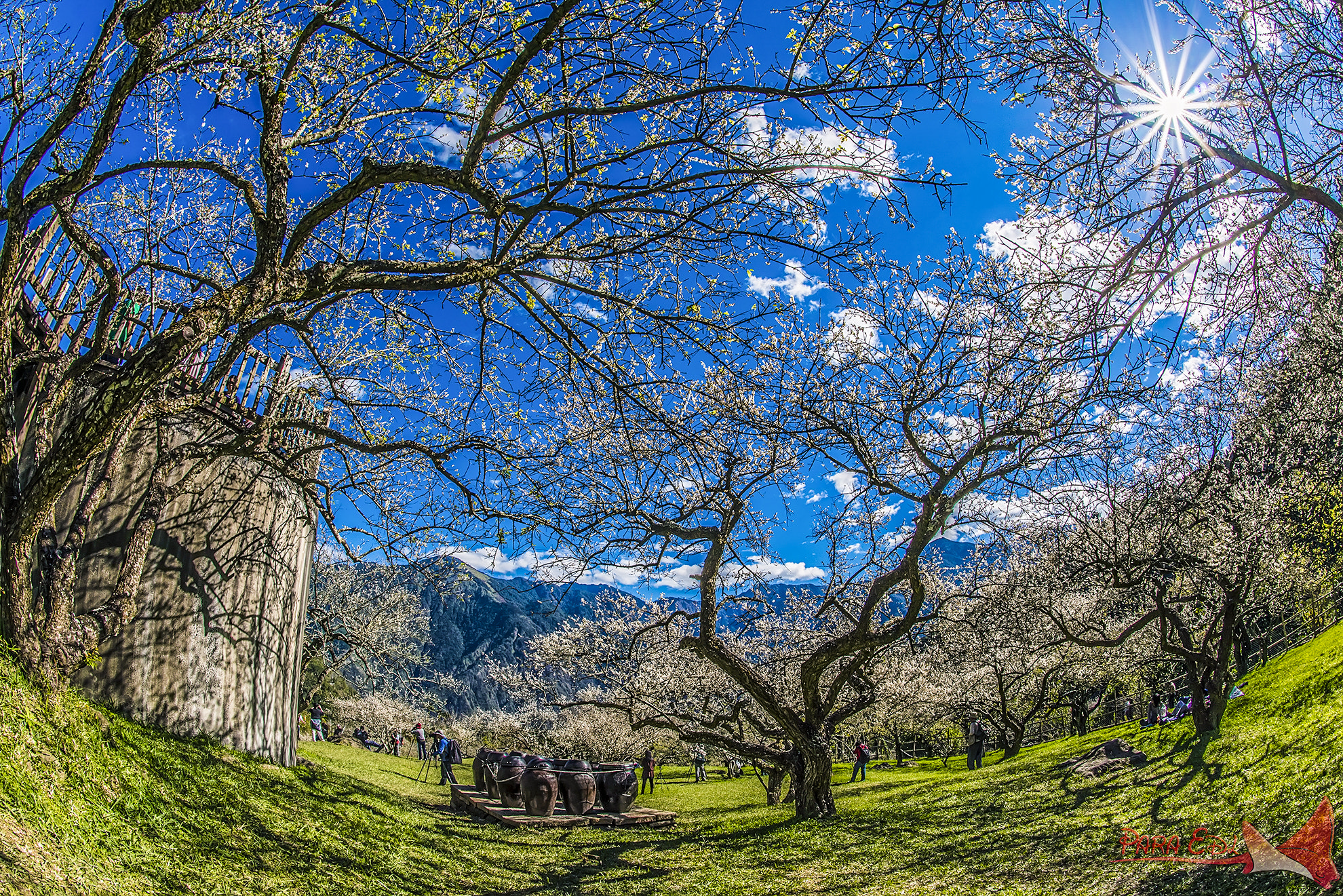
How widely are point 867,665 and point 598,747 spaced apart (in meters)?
24.6

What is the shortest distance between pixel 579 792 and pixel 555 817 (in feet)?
2.30

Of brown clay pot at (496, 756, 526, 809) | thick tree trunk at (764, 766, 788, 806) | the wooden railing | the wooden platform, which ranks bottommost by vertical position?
thick tree trunk at (764, 766, 788, 806)

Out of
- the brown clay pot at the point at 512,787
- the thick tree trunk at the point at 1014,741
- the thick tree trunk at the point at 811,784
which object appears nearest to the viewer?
the thick tree trunk at the point at 811,784

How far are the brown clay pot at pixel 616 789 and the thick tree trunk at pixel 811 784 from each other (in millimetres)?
4367

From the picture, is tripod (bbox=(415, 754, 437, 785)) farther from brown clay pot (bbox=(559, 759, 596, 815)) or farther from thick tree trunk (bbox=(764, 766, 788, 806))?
thick tree trunk (bbox=(764, 766, 788, 806))

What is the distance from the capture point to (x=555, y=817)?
1427cm

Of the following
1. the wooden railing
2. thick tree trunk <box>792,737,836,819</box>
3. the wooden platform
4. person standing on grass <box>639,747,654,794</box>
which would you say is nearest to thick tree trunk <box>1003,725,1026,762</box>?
person standing on grass <box>639,747,654,794</box>

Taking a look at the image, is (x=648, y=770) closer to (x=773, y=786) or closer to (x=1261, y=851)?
(x=773, y=786)

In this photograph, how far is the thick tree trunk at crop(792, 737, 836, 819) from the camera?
40.8ft

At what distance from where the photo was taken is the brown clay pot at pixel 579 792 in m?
14.6

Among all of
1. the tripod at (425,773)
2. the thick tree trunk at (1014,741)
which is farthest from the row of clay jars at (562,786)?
the thick tree trunk at (1014,741)

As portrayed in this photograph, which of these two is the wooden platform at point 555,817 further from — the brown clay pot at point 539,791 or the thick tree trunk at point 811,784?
the thick tree trunk at point 811,784

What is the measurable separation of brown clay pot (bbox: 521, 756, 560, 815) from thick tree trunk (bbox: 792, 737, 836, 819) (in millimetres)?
5153

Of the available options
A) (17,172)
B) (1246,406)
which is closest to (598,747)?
(1246,406)
